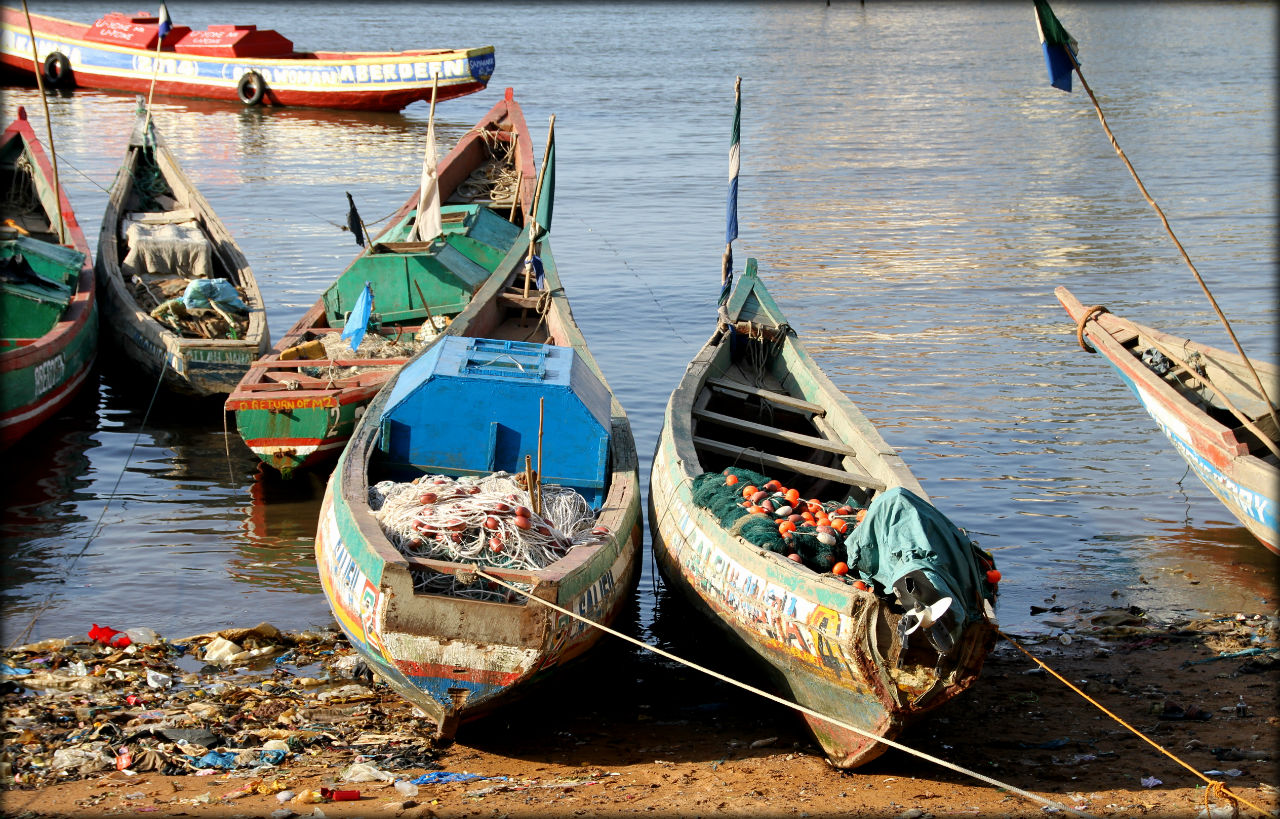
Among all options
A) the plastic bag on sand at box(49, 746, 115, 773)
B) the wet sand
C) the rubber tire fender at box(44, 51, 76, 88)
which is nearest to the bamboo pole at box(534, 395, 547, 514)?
the wet sand

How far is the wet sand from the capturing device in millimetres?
6285

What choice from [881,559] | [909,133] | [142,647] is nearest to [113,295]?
[142,647]

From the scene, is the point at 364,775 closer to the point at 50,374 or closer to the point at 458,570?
the point at 458,570

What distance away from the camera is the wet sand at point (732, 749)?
6285mm

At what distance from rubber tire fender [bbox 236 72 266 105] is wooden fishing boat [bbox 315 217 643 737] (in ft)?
96.3

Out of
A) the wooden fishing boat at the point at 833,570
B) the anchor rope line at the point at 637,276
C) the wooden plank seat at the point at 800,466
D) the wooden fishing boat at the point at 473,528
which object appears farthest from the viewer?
the anchor rope line at the point at 637,276

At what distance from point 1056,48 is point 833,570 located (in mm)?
3944

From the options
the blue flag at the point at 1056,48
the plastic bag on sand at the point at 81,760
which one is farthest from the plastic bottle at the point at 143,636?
the blue flag at the point at 1056,48

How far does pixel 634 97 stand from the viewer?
39.3m

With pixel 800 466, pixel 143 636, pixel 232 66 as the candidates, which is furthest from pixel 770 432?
pixel 232 66

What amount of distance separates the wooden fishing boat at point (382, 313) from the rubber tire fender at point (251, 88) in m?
19.7

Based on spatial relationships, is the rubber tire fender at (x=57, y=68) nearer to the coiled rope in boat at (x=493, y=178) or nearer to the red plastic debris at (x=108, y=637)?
the coiled rope in boat at (x=493, y=178)

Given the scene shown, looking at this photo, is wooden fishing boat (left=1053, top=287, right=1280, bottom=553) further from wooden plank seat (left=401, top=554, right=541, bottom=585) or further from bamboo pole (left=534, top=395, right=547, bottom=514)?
wooden plank seat (left=401, top=554, right=541, bottom=585)

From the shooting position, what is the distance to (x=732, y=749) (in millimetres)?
7234
